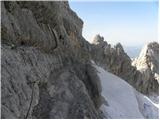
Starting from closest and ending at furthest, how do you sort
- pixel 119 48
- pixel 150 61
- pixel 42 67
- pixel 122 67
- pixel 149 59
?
pixel 42 67, pixel 122 67, pixel 119 48, pixel 150 61, pixel 149 59

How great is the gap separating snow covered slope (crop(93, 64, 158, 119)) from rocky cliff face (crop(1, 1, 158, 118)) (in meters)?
2.60

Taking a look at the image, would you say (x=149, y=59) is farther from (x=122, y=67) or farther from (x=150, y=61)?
(x=122, y=67)

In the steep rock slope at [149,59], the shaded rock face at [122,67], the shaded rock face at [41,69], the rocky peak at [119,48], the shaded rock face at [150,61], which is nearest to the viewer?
the shaded rock face at [41,69]

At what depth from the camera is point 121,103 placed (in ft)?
80.7

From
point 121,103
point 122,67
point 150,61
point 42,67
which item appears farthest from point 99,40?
point 42,67

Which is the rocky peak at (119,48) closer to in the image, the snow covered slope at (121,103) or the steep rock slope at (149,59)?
the steep rock slope at (149,59)

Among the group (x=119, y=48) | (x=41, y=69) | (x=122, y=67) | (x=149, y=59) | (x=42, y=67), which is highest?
(x=149, y=59)

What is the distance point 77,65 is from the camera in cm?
2003

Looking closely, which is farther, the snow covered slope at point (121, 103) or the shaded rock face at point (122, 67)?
the shaded rock face at point (122, 67)

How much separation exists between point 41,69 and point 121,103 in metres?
10.7

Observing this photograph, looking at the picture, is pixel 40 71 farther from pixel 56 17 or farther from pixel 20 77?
pixel 56 17

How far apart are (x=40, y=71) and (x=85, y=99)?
2.58 meters

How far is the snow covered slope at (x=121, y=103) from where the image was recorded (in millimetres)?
22203

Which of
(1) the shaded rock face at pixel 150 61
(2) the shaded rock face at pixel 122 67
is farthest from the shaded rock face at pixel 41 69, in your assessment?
(1) the shaded rock face at pixel 150 61
